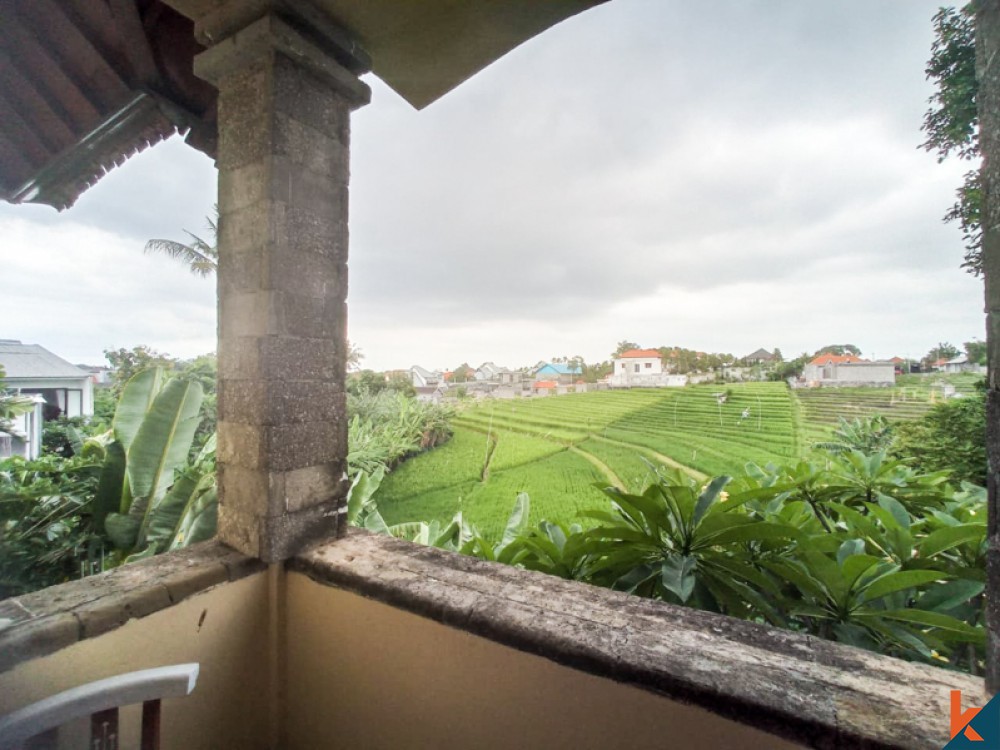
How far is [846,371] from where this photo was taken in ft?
5.95

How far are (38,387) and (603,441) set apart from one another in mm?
3742

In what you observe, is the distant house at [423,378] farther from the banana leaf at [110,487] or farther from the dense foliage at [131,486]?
the banana leaf at [110,487]

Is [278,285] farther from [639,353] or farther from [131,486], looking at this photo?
[639,353]

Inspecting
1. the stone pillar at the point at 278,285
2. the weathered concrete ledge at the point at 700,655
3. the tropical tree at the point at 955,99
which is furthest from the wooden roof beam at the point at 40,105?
the tropical tree at the point at 955,99

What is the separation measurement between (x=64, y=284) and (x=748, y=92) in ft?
11.7

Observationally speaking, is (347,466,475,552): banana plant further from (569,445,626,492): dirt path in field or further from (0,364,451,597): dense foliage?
(569,445,626,492): dirt path in field

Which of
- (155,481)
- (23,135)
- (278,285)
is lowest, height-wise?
(155,481)

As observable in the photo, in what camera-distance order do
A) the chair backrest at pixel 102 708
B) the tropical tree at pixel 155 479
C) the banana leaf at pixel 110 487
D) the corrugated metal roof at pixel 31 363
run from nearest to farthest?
the chair backrest at pixel 102 708
the tropical tree at pixel 155 479
the banana leaf at pixel 110 487
the corrugated metal roof at pixel 31 363

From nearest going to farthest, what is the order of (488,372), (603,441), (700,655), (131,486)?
(700,655), (131,486), (603,441), (488,372)

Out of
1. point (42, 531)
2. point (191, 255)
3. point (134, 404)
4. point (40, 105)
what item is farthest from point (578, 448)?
point (191, 255)

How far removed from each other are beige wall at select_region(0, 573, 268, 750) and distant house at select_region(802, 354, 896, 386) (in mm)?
2431

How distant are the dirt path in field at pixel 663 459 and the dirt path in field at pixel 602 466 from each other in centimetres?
13

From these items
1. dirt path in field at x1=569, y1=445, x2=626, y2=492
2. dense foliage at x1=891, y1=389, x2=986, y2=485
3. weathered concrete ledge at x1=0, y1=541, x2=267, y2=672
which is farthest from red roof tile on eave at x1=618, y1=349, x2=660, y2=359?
weathered concrete ledge at x1=0, y1=541, x2=267, y2=672

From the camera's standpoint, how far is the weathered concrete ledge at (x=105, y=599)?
2.70ft
